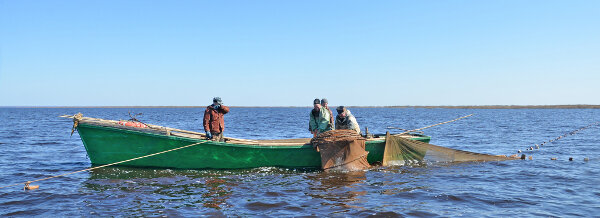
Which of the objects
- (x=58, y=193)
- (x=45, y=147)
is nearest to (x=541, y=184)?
(x=58, y=193)

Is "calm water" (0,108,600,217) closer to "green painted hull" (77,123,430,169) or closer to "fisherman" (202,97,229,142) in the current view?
"green painted hull" (77,123,430,169)

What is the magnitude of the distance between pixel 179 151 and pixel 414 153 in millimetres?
7581

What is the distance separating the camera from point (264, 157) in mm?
12156

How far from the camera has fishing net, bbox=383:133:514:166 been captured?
12820 mm

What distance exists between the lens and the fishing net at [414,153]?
42.1 ft

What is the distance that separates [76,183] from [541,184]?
12.3 m

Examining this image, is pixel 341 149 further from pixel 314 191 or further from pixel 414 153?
pixel 414 153

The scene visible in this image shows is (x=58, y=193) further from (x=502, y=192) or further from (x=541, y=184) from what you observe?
(x=541, y=184)

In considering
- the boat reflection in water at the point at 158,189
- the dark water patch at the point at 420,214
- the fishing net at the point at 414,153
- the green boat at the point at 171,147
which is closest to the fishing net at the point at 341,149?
the green boat at the point at 171,147

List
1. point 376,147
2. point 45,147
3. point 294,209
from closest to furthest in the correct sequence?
point 294,209 → point 376,147 → point 45,147

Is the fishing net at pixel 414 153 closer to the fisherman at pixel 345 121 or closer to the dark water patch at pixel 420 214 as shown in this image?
the fisherman at pixel 345 121

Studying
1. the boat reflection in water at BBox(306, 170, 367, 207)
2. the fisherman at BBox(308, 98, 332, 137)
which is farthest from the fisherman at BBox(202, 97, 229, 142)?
the boat reflection in water at BBox(306, 170, 367, 207)

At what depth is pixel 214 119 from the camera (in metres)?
11.7

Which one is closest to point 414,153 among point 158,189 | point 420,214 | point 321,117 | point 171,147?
point 321,117
